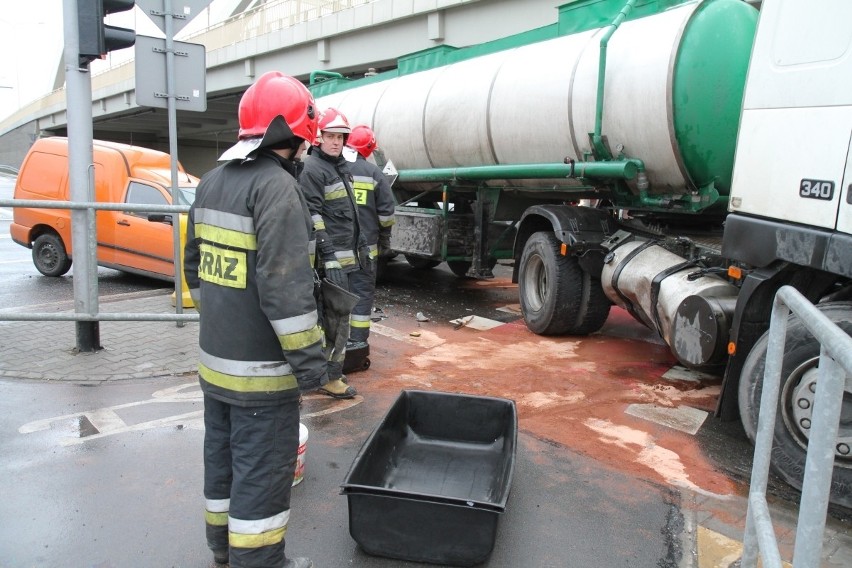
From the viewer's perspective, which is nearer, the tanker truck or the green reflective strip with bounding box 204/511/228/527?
the green reflective strip with bounding box 204/511/228/527

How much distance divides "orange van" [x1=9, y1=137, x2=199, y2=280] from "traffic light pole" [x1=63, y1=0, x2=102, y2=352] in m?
2.88

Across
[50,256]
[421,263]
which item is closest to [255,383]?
[421,263]

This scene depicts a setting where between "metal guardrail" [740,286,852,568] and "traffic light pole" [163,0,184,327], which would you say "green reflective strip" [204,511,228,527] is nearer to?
"metal guardrail" [740,286,852,568]

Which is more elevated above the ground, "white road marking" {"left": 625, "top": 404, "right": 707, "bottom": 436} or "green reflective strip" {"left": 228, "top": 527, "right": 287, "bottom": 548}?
"green reflective strip" {"left": 228, "top": 527, "right": 287, "bottom": 548}

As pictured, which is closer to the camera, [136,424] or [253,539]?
[253,539]

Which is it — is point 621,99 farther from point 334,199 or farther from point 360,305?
point 360,305

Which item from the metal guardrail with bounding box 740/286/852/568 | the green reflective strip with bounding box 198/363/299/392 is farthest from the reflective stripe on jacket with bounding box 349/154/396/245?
the metal guardrail with bounding box 740/286/852/568

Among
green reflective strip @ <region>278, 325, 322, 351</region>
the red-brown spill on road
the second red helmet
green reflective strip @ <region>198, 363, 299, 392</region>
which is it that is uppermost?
the second red helmet

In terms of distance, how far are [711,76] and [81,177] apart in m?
4.89

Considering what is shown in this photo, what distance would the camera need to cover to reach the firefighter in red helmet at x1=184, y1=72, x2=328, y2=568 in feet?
7.45

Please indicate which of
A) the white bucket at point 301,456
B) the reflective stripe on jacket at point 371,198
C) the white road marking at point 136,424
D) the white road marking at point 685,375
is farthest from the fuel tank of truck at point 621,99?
the white bucket at point 301,456

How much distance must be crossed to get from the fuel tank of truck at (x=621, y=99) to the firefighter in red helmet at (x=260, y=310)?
3.33m

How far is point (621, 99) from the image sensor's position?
206 inches

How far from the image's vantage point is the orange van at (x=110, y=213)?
8.75 meters
